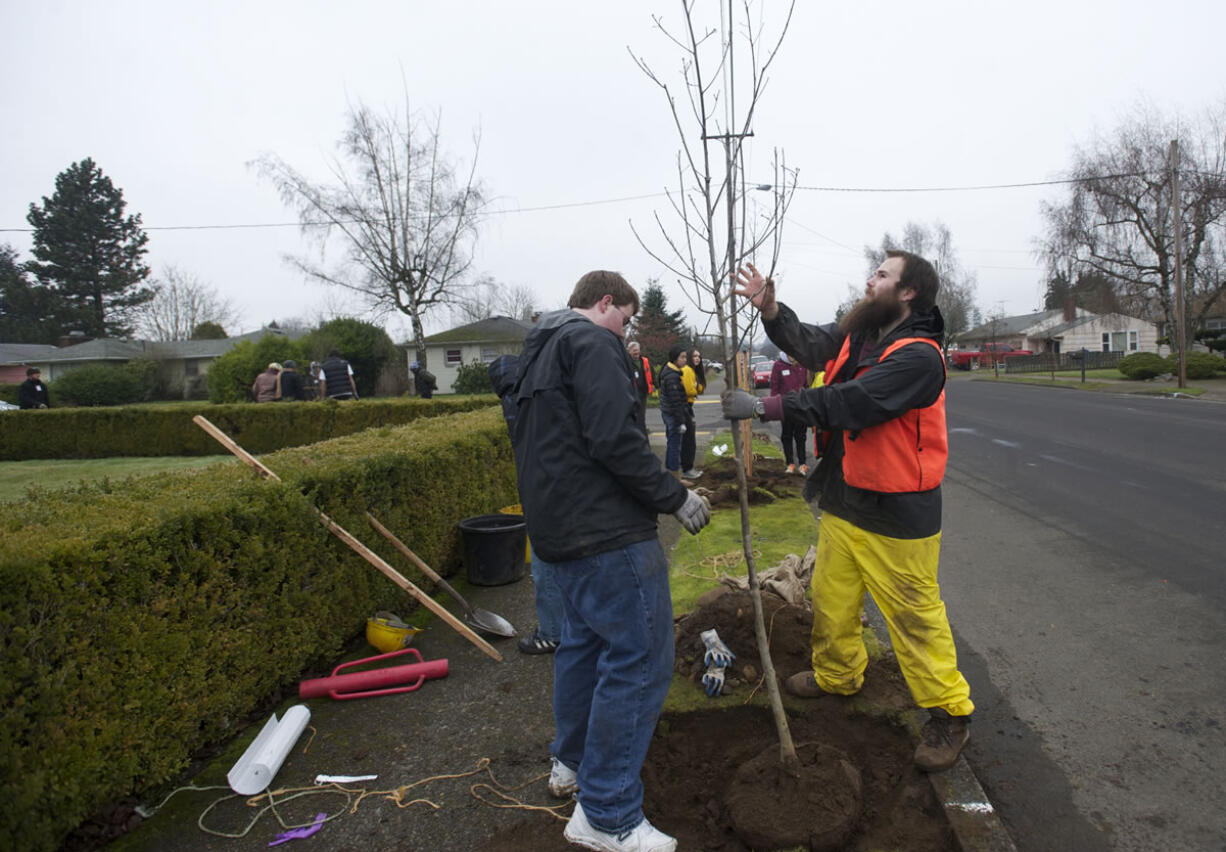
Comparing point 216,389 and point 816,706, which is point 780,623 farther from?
point 216,389

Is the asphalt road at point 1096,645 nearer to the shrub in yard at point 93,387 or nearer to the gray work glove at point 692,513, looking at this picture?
the gray work glove at point 692,513

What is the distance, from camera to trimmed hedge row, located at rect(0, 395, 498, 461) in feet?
54.0

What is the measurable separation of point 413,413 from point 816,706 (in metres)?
13.1

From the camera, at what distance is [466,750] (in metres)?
3.26

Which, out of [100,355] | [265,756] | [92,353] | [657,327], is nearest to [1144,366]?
[657,327]

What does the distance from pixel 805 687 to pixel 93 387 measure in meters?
39.5

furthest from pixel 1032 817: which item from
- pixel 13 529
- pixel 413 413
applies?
pixel 413 413

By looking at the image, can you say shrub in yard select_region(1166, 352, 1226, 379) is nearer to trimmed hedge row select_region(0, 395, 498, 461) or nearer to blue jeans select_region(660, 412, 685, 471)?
blue jeans select_region(660, 412, 685, 471)

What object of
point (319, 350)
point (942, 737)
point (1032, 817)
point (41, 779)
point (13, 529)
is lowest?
point (1032, 817)

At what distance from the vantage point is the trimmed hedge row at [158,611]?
2389 mm

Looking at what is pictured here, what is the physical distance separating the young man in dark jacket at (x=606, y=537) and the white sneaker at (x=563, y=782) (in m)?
0.29

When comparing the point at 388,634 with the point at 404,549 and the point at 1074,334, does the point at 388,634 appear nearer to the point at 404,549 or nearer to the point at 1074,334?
the point at 404,549

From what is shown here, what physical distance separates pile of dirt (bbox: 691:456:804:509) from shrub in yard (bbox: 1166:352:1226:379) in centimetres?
2541

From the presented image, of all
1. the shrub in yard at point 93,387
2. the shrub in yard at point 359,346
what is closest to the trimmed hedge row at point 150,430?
the shrub in yard at point 359,346
